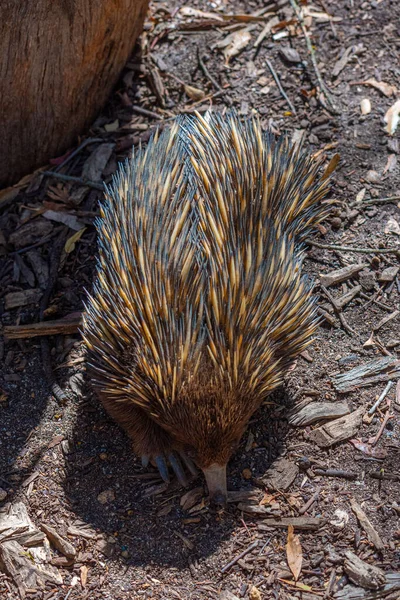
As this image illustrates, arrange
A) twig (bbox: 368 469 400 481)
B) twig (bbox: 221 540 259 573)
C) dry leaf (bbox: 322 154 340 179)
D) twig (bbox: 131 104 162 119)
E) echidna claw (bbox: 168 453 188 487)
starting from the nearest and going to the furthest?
1. twig (bbox: 221 540 259 573)
2. twig (bbox: 368 469 400 481)
3. echidna claw (bbox: 168 453 188 487)
4. dry leaf (bbox: 322 154 340 179)
5. twig (bbox: 131 104 162 119)

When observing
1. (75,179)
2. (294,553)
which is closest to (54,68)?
(75,179)

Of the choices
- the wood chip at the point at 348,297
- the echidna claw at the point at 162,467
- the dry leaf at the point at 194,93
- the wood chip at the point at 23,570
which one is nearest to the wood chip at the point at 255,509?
the echidna claw at the point at 162,467

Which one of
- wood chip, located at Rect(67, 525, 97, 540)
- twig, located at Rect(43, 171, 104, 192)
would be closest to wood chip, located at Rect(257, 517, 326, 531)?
wood chip, located at Rect(67, 525, 97, 540)

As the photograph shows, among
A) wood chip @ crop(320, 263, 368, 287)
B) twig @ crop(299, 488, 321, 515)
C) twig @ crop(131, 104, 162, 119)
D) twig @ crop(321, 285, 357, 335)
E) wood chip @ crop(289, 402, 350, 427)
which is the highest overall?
twig @ crop(131, 104, 162, 119)

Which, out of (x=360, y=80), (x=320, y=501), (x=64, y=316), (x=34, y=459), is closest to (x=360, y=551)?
(x=320, y=501)

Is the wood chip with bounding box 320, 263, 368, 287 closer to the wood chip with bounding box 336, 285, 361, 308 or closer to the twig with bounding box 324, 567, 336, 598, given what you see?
the wood chip with bounding box 336, 285, 361, 308
